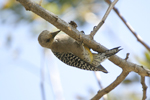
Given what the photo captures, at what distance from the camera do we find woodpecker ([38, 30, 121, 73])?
4062 mm

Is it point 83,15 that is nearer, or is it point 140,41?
point 140,41

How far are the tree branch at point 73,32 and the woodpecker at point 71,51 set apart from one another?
511 mm

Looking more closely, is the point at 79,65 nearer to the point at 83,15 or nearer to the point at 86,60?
the point at 86,60

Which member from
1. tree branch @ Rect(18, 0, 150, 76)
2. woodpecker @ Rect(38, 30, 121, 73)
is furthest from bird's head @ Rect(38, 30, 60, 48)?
tree branch @ Rect(18, 0, 150, 76)

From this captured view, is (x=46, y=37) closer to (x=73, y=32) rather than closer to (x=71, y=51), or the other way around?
(x=71, y=51)

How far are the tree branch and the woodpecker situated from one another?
20.1 inches

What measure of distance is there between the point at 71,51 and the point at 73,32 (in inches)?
43.2

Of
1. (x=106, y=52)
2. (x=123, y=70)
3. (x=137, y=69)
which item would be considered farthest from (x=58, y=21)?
(x=137, y=69)

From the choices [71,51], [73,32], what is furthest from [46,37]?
[73,32]

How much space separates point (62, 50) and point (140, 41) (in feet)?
4.81

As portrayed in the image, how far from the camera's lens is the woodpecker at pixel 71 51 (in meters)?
4.06

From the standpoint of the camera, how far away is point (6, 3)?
7867 millimetres

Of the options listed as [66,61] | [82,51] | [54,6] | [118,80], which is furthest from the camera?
[54,6]

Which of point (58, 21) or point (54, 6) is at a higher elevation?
point (54, 6)
